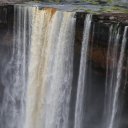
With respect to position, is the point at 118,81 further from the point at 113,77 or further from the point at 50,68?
the point at 50,68

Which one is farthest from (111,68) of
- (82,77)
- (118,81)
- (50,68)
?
(50,68)

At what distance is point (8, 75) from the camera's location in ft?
54.0

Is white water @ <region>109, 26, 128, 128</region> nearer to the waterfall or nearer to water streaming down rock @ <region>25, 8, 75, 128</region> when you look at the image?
the waterfall

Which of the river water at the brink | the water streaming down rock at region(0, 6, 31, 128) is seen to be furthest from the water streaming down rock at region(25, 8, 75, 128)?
the water streaming down rock at region(0, 6, 31, 128)

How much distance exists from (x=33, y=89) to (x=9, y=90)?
1.41 meters

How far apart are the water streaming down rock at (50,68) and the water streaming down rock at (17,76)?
379mm

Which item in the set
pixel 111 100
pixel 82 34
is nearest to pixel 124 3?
pixel 82 34

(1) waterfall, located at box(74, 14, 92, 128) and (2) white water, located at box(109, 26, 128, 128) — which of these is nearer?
(2) white water, located at box(109, 26, 128, 128)

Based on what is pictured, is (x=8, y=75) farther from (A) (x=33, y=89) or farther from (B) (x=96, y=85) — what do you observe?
(B) (x=96, y=85)

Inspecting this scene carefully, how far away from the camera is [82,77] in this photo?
14.5 metres

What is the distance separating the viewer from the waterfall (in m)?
14.1

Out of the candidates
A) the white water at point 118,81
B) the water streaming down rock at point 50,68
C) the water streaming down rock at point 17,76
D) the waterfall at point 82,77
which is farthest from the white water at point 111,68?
the water streaming down rock at point 17,76

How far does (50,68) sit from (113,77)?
2283 mm

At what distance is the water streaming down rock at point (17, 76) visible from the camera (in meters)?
15.5
